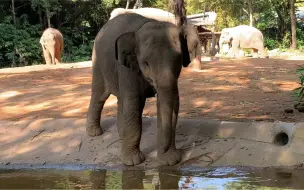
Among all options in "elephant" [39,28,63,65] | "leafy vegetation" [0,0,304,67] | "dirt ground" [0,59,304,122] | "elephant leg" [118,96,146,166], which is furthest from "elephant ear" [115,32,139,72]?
"leafy vegetation" [0,0,304,67]

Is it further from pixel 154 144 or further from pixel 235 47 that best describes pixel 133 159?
pixel 235 47

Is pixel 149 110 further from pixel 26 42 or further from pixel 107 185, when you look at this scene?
pixel 26 42

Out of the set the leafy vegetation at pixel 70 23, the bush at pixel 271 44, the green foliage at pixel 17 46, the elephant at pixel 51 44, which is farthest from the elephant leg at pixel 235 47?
the green foliage at pixel 17 46

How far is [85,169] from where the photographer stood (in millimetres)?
6129

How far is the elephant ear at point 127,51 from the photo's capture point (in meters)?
5.61

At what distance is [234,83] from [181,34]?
23.7 feet

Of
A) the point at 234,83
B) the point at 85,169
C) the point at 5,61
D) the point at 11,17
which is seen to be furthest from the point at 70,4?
the point at 85,169

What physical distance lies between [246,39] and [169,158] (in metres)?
23.6

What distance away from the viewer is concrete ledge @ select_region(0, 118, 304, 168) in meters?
5.92

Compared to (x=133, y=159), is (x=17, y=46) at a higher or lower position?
higher

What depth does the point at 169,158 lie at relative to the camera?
590cm

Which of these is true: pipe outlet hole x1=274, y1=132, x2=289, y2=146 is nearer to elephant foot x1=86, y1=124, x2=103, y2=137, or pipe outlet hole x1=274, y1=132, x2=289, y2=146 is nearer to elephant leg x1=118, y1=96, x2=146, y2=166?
elephant leg x1=118, y1=96, x2=146, y2=166

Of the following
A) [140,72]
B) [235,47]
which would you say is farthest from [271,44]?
[140,72]

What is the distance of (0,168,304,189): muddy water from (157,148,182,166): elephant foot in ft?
0.47
